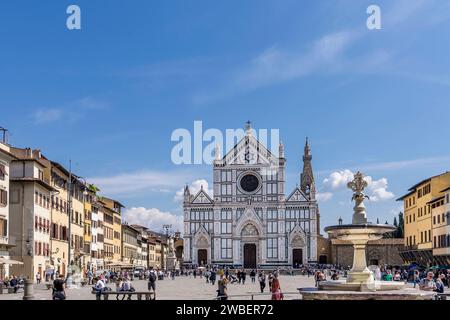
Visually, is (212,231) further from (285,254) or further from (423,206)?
(423,206)

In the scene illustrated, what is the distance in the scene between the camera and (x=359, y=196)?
25656 mm

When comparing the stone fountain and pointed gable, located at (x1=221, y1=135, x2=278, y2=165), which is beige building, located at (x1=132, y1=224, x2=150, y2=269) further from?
the stone fountain

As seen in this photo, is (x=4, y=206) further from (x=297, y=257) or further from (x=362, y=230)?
(x=297, y=257)

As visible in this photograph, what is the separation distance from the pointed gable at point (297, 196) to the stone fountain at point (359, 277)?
9372cm

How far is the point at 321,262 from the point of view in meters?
119

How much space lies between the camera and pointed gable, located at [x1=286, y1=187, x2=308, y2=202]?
119 metres

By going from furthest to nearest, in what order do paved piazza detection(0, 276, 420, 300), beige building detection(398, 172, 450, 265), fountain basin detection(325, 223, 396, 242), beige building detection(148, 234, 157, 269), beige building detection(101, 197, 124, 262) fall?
beige building detection(148, 234, 157, 269) → beige building detection(101, 197, 124, 262) → beige building detection(398, 172, 450, 265) → paved piazza detection(0, 276, 420, 300) → fountain basin detection(325, 223, 396, 242)

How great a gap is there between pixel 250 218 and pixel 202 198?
28.0 feet

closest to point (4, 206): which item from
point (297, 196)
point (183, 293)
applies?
point (183, 293)

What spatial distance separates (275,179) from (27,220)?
69491 millimetres

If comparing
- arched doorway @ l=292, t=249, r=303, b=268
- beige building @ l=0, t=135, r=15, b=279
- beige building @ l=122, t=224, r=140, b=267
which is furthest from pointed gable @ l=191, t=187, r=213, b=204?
beige building @ l=0, t=135, r=15, b=279

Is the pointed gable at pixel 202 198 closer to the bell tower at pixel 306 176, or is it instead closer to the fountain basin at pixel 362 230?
the bell tower at pixel 306 176

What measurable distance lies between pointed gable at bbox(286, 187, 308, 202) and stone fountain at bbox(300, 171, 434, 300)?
93.7 m
